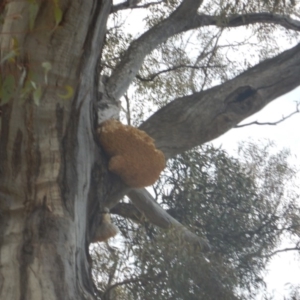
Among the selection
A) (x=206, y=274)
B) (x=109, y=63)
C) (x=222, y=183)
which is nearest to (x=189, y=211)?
(x=222, y=183)

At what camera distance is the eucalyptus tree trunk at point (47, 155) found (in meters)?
3.29

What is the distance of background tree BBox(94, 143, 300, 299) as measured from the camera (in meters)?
5.61

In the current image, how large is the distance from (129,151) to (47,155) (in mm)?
612

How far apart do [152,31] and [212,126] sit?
113cm

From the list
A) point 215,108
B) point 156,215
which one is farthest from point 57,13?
point 156,215

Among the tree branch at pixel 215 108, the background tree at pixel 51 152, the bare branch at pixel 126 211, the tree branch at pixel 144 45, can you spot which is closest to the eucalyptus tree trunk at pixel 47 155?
the background tree at pixel 51 152

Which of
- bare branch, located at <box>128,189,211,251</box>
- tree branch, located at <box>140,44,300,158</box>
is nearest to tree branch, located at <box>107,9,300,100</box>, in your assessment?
tree branch, located at <box>140,44,300,158</box>

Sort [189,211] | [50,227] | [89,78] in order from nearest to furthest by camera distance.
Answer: [50,227], [89,78], [189,211]

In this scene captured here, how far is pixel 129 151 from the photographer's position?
3992mm

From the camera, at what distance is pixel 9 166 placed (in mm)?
3480

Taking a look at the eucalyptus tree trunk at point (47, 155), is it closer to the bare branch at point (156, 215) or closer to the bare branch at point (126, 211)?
the bare branch at point (156, 215)

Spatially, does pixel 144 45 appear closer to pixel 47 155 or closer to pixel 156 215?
pixel 156 215

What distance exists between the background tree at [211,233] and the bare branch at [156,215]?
0.07 meters

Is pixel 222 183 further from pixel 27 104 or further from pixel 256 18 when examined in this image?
pixel 27 104
